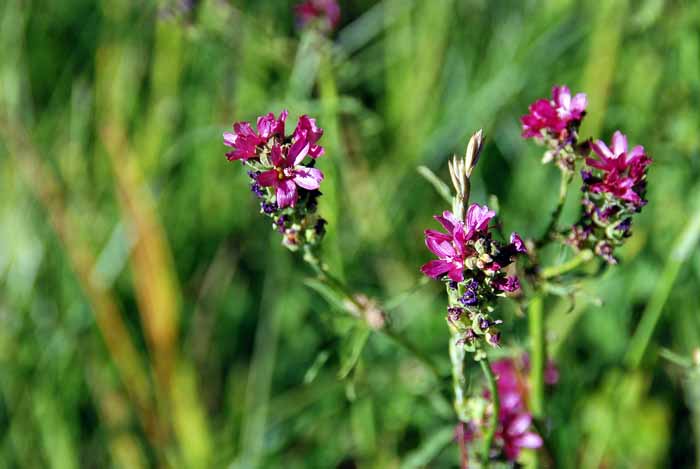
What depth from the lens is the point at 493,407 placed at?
1.25 metres

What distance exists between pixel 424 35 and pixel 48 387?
6.11 ft

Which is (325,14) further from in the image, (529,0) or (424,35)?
(529,0)

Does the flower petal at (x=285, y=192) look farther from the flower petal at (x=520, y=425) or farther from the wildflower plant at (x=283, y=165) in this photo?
the flower petal at (x=520, y=425)

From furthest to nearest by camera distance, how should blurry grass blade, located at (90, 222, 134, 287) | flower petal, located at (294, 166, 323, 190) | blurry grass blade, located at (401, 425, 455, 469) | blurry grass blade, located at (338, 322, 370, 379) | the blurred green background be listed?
blurry grass blade, located at (90, 222, 134, 287)
the blurred green background
blurry grass blade, located at (401, 425, 455, 469)
blurry grass blade, located at (338, 322, 370, 379)
flower petal, located at (294, 166, 323, 190)

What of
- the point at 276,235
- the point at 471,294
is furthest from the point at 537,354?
the point at 276,235

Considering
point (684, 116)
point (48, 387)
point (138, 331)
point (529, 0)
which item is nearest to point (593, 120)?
point (684, 116)

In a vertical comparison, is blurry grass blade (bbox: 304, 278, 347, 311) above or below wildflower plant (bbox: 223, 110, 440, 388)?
below

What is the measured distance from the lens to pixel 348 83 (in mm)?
2621

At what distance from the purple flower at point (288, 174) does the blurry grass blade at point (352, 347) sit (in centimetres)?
36

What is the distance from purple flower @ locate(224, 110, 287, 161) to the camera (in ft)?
3.91

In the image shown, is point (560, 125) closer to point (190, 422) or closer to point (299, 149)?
point (299, 149)

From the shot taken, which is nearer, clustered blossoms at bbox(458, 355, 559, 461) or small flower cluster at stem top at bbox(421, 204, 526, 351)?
small flower cluster at stem top at bbox(421, 204, 526, 351)

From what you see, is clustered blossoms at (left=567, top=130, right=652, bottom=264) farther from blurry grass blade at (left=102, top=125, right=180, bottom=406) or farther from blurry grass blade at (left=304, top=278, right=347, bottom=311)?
blurry grass blade at (left=102, top=125, right=180, bottom=406)

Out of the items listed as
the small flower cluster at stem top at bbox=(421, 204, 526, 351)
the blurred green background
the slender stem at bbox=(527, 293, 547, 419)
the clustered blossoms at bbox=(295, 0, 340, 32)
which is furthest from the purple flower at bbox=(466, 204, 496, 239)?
the clustered blossoms at bbox=(295, 0, 340, 32)
